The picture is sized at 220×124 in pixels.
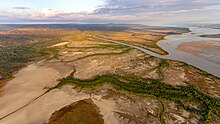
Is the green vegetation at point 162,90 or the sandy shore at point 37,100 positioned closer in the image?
the sandy shore at point 37,100

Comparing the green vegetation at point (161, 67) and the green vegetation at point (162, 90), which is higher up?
the green vegetation at point (161, 67)

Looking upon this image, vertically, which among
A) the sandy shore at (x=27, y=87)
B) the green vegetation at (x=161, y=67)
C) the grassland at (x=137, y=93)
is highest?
the green vegetation at (x=161, y=67)

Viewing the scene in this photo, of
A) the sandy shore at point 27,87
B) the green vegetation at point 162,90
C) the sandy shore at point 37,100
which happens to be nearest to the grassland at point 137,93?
the green vegetation at point 162,90

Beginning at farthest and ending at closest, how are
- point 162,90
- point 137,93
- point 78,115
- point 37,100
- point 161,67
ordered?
point 161,67, point 162,90, point 137,93, point 37,100, point 78,115

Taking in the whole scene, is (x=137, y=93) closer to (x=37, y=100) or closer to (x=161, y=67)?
(x=161, y=67)

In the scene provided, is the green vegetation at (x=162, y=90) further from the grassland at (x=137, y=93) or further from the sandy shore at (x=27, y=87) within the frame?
the sandy shore at (x=27, y=87)

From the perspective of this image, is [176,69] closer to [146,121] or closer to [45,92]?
[146,121]

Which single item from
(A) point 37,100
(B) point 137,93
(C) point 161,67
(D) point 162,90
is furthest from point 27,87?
(C) point 161,67

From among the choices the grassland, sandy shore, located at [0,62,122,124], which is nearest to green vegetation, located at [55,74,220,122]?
the grassland
